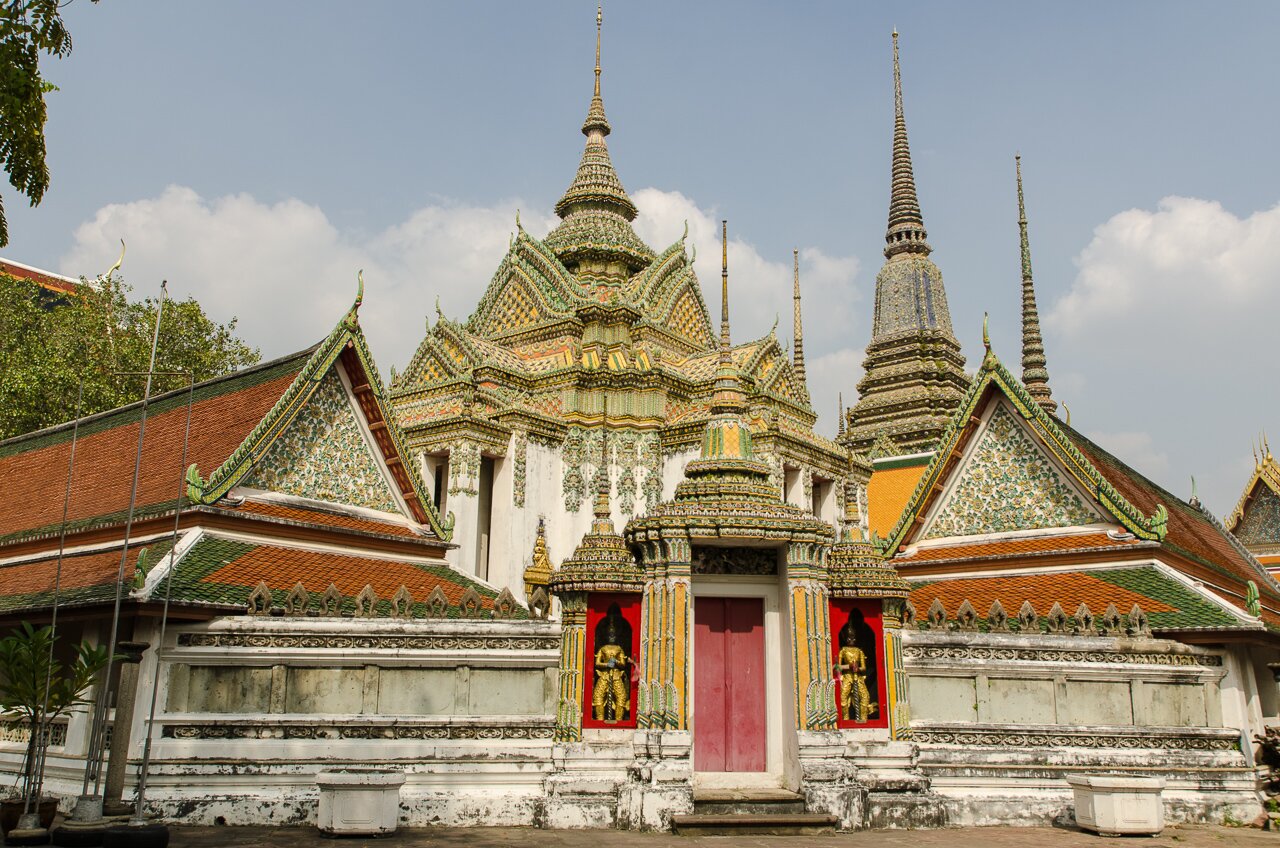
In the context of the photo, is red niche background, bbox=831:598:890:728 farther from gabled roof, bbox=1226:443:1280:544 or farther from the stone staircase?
gabled roof, bbox=1226:443:1280:544

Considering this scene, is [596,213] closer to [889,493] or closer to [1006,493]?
[889,493]

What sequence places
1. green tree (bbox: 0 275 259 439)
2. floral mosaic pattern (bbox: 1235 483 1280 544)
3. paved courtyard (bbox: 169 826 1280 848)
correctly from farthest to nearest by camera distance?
floral mosaic pattern (bbox: 1235 483 1280 544) → green tree (bbox: 0 275 259 439) → paved courtyard (bbox: 169 826 1280 848)

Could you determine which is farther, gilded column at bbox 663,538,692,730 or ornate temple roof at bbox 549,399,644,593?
ornate temple roof at bbox 549,399,644,593

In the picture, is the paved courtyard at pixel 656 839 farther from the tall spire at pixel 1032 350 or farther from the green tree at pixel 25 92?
the tall spire at pixel 1032 350

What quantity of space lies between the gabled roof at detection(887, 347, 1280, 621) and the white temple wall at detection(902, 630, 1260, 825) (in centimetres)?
260

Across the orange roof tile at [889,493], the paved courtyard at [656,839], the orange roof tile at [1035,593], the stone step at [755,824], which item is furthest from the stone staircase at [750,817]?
the orange roof tile at [889,493]

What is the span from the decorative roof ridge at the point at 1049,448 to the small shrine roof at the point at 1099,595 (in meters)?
0.66

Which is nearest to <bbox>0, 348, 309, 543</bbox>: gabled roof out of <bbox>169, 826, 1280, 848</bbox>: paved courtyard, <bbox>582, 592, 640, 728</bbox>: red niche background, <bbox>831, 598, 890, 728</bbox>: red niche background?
<bbox>169, 826, 1280, 848</bbox>: paved courtyard

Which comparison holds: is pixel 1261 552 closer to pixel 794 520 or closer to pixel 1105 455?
pixel 1105 455

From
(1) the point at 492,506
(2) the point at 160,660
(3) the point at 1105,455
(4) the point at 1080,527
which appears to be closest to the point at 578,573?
(2) the point at 160,660

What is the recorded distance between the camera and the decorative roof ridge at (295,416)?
1269 cm

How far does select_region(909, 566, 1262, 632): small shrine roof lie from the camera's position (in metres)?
12.6

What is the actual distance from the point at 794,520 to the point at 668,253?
16043 millimetres

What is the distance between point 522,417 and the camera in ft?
67.7
